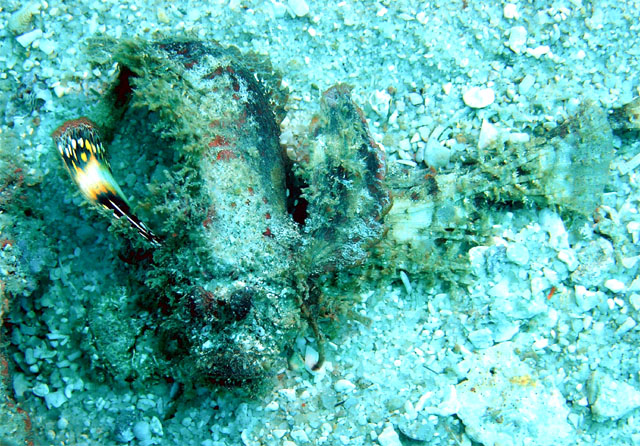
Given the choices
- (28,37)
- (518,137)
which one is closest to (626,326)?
(518,137)

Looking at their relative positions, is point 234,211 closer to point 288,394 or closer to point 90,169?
point 90,169

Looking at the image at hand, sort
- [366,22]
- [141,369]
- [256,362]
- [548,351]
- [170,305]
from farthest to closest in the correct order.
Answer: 1. [366,22]
2. [548,351]
3. [141,369]
4. [170,305]
5. [256,362]

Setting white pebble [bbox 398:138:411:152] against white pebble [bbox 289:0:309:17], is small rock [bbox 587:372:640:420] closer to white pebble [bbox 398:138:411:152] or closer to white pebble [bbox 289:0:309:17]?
white pebble [bbox 398:138:411:152]

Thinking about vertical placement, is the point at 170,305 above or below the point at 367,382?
above

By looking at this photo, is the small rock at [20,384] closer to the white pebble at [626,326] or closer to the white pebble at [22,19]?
the white pebble at [22,19]

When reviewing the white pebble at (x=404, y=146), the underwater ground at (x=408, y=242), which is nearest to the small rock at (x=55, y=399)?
the underwater ground at (x=408, y=242)

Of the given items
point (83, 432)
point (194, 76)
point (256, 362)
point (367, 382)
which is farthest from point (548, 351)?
point (83, 432)

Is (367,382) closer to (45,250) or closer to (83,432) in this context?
(83,432)
